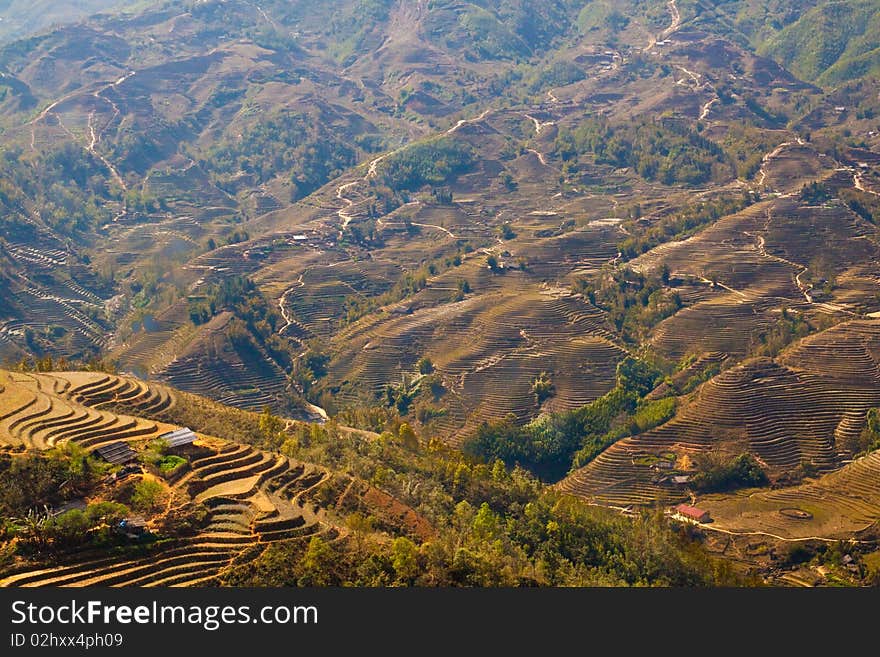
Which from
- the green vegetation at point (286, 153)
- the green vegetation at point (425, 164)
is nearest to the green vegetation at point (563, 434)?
the green vegetation at point (425, 164)

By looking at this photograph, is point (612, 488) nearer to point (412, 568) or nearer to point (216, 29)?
point (412, 568)

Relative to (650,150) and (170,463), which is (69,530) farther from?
(650,150)

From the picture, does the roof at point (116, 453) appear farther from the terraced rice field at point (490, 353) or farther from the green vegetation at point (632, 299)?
the green vegetation at point (632, 299)

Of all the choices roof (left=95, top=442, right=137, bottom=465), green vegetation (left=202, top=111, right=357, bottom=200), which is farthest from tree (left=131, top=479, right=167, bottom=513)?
green vegetation (left=202, top=111, right=357, bottom=200)

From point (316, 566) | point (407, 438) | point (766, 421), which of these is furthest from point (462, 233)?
point (316, 566)

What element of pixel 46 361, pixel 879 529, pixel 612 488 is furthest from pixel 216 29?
pixel 879 529

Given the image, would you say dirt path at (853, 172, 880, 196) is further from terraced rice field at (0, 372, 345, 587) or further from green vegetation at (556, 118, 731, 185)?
terraced rice field at (0, 372, 345, 587)
